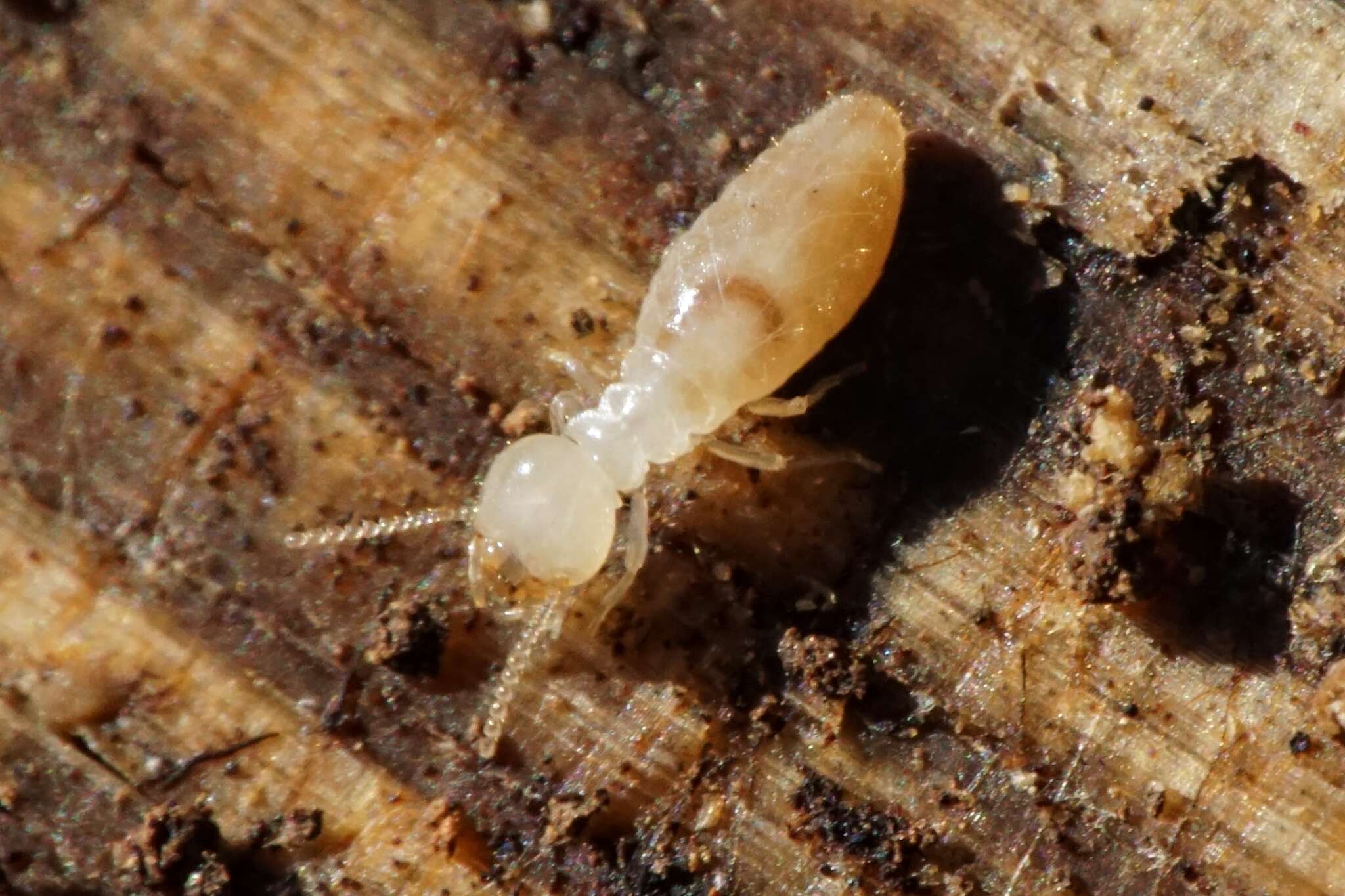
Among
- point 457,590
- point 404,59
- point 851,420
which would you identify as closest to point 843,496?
point 851,420

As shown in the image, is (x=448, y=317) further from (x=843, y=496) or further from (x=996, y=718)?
(x=996, y=718)

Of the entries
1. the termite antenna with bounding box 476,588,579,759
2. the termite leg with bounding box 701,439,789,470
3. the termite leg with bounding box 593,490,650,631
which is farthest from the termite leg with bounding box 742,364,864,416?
A: the termite antenna with bounding box 476,588,579,759

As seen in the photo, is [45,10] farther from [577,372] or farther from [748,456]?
[748,456]

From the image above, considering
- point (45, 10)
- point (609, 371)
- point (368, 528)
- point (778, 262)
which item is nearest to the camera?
point (778, 262)

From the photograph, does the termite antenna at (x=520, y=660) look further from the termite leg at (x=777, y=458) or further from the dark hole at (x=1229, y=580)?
the dark hole at (x=1229, y=580)

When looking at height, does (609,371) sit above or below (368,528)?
above

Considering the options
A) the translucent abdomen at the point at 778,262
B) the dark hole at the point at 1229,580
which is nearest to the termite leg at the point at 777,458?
the translucent abdomen at the point at 778,262

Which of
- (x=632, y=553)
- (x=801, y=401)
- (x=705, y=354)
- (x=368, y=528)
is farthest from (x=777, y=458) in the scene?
(x=368, y=528)
